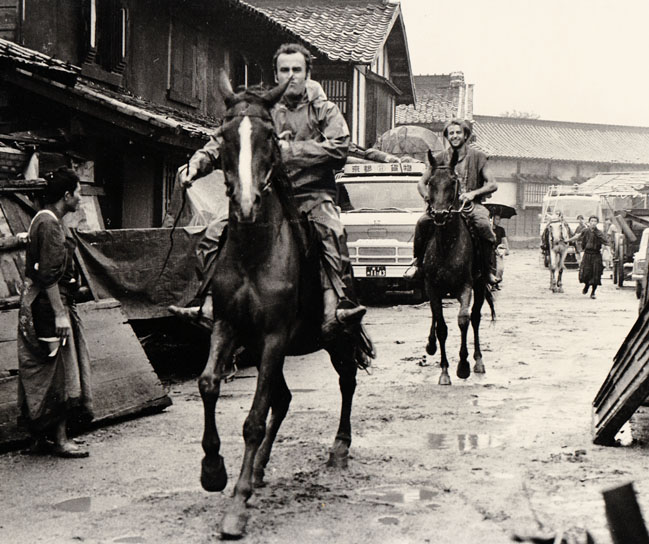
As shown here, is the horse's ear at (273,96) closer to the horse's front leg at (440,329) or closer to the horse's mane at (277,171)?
the horse's mane at (277,171)

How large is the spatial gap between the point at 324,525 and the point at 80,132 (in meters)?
7.76

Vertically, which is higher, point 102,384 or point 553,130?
point 553,130

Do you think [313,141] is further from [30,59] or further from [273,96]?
[30,59]

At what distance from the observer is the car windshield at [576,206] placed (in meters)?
39.9

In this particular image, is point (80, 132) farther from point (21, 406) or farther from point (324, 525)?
point (324, 525)

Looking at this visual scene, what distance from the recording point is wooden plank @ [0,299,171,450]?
7502 mm

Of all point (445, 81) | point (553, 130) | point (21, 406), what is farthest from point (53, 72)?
point (553, 130)

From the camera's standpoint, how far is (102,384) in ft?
26.4

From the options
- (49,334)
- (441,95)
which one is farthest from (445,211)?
(441,95)

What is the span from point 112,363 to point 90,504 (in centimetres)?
280

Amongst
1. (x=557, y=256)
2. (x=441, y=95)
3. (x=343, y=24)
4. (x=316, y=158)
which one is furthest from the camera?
(x=441, y=95)

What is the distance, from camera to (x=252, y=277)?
5.35 m

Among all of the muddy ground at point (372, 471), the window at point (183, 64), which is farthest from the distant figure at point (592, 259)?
the muddy ground at point (372, 471)

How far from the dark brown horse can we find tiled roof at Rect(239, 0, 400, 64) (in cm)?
1486
